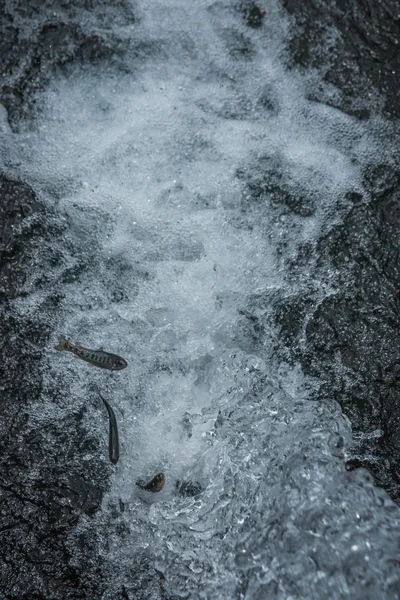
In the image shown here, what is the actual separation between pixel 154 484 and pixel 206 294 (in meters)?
1.18

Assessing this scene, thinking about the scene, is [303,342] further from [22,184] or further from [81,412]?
[22,184]

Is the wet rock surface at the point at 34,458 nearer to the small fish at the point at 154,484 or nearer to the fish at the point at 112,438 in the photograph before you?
the fish at the point at 112,438

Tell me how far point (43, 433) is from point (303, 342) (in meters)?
1.64

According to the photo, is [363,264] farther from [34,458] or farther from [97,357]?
[34,458]

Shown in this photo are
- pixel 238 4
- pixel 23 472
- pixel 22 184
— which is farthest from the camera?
pixel 238 4

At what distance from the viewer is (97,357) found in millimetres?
3219

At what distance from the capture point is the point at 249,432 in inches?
125

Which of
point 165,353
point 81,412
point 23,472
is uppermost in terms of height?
point 165,353

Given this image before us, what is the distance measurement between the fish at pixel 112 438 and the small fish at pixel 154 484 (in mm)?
191

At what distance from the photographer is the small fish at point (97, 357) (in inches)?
126

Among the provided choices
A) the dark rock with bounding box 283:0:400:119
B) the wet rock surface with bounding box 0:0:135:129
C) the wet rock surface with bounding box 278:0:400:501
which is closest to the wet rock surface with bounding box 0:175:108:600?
the wet rock surface with bounding box 0:0:135:129

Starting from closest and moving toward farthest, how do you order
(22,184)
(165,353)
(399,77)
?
(165,353) → (22,184) → (399,77)

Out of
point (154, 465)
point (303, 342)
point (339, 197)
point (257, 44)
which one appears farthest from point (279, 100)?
point (154, 465)

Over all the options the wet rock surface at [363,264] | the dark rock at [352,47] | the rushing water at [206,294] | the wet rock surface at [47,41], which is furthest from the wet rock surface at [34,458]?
the dark rock at [352,47]
